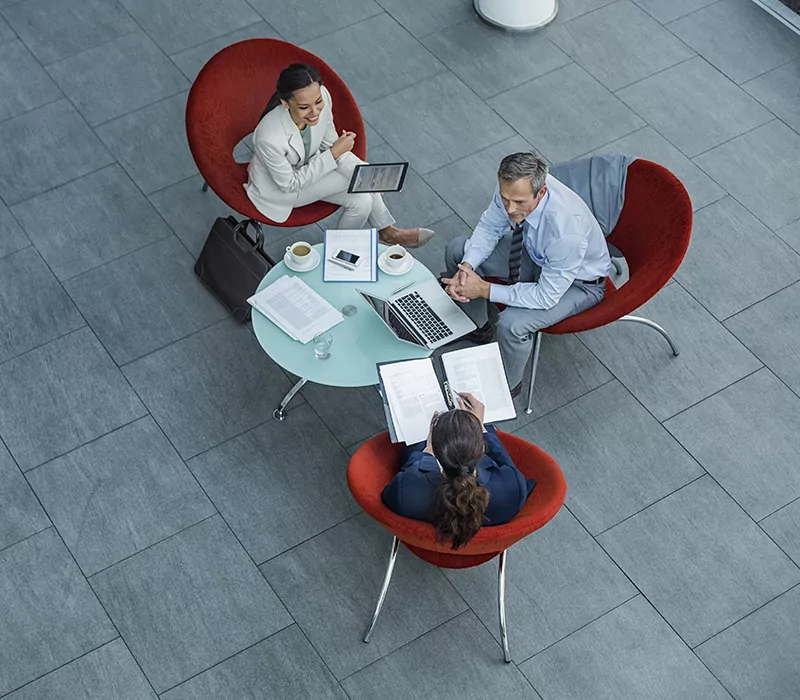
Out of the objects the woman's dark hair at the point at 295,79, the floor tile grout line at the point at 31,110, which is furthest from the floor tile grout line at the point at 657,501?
the floor tile grout line at the point at 31,110

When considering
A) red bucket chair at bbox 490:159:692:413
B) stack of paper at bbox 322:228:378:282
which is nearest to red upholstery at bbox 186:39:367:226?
stack of paper at bbox 322:228:378:282

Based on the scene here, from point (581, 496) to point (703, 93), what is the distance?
2.42 m

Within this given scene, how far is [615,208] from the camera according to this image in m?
3.89

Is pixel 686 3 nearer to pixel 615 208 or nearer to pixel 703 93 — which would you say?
pixel 703 93

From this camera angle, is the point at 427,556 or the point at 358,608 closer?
Result: the point at 427,556

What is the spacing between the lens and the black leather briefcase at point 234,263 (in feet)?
13.5

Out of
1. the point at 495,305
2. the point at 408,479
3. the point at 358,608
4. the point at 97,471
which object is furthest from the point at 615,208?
the point at 97,471

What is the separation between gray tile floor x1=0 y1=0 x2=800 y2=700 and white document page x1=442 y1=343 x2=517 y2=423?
519 millimetres

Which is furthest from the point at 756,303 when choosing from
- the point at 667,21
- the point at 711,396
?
the point at 667,21

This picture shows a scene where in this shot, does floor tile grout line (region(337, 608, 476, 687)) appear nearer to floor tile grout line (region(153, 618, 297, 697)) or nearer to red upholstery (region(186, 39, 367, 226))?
floor tile grout line (region(153, 618, 297, 697))

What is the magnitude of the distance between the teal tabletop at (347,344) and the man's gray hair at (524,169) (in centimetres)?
54

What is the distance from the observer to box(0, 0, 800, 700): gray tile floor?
3439mm

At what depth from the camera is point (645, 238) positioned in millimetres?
3814

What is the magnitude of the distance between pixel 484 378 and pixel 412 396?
10.4 inches
